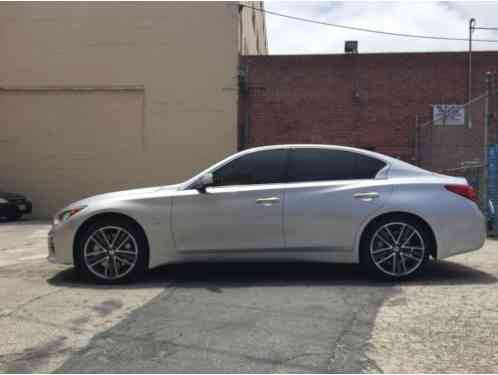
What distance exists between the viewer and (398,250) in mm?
5688

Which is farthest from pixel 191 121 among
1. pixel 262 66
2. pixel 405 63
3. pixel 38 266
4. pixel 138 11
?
pixel 38 266

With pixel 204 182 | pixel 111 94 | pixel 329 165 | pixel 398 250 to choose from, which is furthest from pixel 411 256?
pixel 111 94

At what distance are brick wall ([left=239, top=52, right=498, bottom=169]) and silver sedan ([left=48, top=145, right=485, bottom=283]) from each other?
1074 cm

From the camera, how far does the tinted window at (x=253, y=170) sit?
5.88 meters

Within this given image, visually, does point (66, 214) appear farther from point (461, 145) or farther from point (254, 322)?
point (461, 145)

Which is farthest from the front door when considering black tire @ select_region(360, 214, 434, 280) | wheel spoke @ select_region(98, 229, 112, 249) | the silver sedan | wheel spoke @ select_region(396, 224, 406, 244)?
wheel spoke @ select_region(396, 224, 406, 244)

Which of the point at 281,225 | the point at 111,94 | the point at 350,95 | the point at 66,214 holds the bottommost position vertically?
the point at 281,225

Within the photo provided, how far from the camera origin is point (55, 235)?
5.86 metres

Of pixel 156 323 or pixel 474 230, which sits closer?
pixel 156 323

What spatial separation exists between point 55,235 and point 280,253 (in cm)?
250

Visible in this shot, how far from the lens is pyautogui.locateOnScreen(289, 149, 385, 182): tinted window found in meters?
5.88

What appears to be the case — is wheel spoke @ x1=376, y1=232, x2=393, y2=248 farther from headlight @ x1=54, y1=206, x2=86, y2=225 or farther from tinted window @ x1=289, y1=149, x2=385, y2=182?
headlight @ x1=54, y1=206, x2=86, y2=225

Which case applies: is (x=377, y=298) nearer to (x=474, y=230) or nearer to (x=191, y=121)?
(x=474, y=230)

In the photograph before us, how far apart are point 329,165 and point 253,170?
85 centimetres
